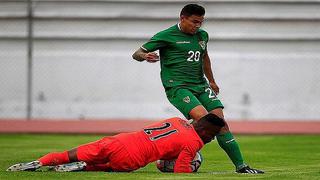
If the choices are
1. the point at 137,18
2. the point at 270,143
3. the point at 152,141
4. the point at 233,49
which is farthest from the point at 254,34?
the point at 152,141

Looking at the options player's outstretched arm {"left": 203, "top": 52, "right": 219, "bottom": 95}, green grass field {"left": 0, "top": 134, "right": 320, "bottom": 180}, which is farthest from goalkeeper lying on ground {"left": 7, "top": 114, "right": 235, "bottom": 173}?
player's outstretched arm {"left": 203, "top": 52, "right": 219, "bottom": 95}

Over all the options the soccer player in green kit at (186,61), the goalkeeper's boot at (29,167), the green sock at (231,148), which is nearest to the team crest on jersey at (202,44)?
the soccer player in green kit at (186,61)

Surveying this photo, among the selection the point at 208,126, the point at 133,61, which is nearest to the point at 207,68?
the point at 208,126

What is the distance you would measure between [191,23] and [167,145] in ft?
6.06

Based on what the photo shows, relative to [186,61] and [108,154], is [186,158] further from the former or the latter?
[186,61]

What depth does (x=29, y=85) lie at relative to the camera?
2792cm

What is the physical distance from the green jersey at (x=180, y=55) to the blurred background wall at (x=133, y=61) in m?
14.2

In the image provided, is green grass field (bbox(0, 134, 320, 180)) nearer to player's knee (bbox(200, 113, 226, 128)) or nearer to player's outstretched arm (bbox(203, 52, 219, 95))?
player's knee (bbox(200, 113, 226, 128))

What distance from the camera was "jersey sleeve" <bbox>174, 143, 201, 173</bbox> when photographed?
11.9 meters

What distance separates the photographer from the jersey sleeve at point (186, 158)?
467 inches

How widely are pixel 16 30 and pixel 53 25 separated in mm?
1172

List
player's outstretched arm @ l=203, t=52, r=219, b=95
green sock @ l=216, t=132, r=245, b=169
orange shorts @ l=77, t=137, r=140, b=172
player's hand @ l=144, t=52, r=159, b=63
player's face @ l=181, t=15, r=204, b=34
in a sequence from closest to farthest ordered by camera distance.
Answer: orange shorts @ l=77, t=137, r=140, b=172, green sock @ l=216, t=132, r=245, b=169, player's hand @ l=144, t=52, r=159, b=63, player's face @ l=181, t=15, r=204, b=34, player's outstretched arm @ l=203, t=52, r=219, b=95

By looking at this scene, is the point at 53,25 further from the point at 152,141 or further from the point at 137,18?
the point at 152,141

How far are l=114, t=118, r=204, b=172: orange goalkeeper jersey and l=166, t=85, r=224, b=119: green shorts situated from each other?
28.7 inches
